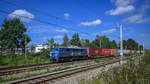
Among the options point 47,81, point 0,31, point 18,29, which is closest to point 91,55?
point 47,81

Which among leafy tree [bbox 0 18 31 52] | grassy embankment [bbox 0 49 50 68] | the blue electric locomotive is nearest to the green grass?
grassy embankment [bbox 0 49 50 68]

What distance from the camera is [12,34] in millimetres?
40344

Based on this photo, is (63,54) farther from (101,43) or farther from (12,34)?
(101,43)

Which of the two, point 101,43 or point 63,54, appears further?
point 101,43

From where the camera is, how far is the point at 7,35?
3975cm

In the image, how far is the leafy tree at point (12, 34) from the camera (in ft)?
127

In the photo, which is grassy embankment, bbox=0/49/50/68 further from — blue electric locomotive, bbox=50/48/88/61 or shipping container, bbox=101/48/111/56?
shipping container, bbox=101/48/111/56

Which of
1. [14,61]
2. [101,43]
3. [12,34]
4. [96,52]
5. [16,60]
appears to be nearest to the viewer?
[14,61]

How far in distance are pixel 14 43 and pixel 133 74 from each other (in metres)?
42.7

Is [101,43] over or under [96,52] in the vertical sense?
over

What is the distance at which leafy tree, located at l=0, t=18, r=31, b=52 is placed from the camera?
127 ft

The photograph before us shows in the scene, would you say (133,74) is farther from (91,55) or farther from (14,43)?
(14,43)

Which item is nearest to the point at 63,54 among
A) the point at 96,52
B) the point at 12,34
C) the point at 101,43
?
the point at 96,52

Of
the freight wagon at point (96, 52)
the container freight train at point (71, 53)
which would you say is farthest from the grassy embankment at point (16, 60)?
the freight wagon at point (96, 52)
